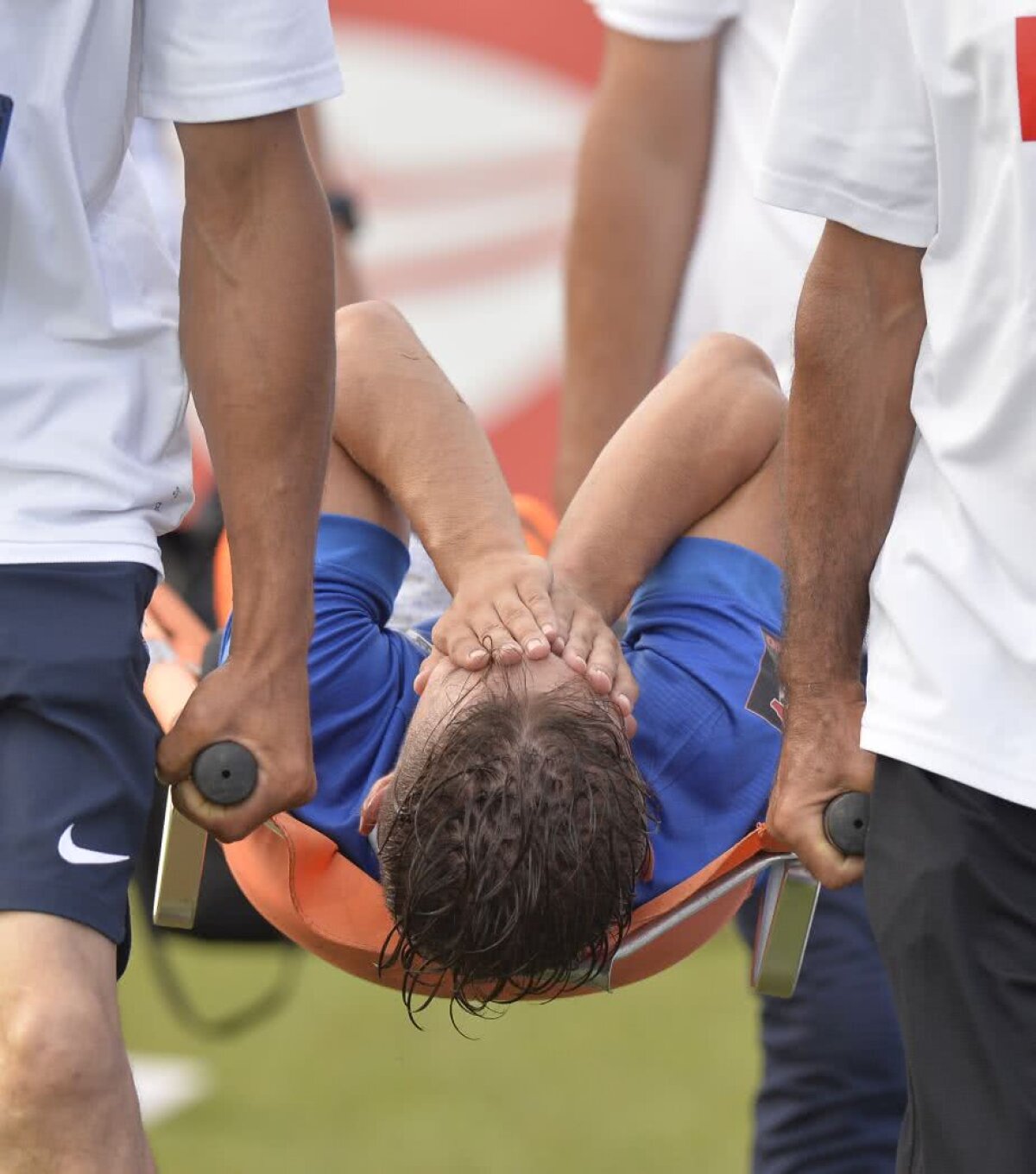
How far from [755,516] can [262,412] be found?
67cm

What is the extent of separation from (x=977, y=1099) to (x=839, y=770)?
32 centimetres

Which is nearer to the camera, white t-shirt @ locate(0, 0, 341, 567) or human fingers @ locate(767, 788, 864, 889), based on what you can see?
white t-shirt @ locate(0, 0, 341, 567)

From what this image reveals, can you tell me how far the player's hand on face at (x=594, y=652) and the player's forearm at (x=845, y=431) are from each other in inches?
11.6

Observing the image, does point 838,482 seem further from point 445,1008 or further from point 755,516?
point 445,1008

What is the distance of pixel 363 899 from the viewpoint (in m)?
2.14

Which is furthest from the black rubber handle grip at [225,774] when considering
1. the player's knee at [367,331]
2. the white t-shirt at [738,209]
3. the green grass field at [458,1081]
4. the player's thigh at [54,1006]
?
the green grass field at [458,1081]

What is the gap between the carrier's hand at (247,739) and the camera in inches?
76.7

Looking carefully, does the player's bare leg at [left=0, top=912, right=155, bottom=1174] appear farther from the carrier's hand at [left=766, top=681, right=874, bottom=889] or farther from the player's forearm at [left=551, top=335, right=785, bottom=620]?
the player's forearm at [left=551, top=335, right=785, bottom=620]

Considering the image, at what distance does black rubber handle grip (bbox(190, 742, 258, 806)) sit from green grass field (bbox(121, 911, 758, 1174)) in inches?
84.7

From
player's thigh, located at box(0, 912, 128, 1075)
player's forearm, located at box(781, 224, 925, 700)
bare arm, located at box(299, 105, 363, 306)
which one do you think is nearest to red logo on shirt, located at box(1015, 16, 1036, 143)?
player's forearm, located at box(781, 224, 925, 700)

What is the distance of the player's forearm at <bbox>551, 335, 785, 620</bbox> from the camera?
233 cm

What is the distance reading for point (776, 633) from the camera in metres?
2.39

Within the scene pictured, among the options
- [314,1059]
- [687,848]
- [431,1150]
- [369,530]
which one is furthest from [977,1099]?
[314,1059]

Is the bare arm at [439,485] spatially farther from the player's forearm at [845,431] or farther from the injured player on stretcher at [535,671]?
the player's forearm at [845,431]
